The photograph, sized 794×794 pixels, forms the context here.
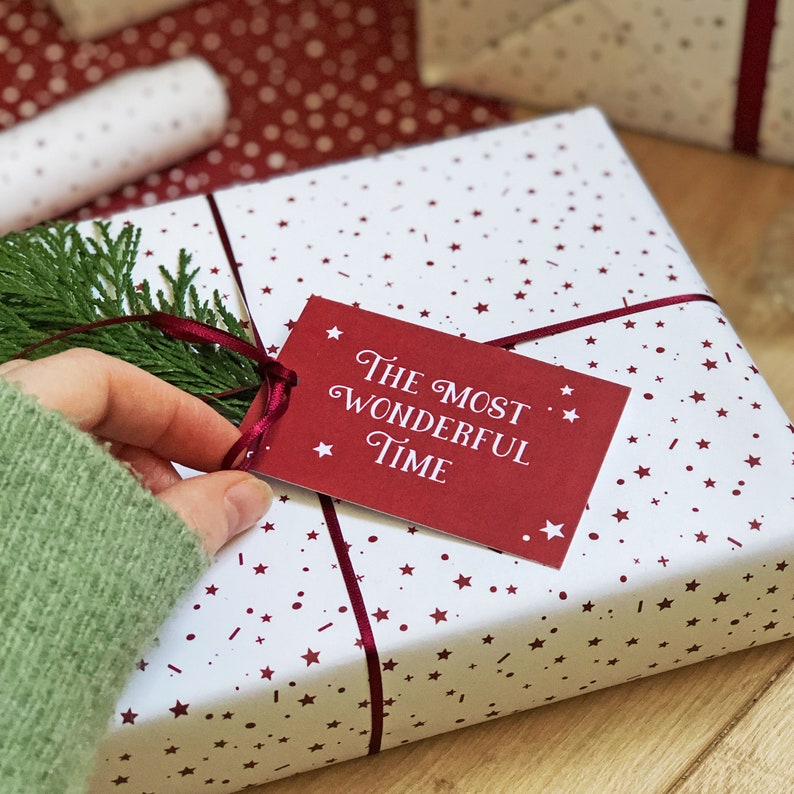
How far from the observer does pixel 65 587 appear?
0.40m

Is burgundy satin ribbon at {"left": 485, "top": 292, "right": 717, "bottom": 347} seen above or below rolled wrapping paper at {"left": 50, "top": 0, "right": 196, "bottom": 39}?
below

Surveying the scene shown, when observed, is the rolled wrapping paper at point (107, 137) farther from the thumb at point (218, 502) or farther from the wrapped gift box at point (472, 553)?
the thumb at point (218, 502)

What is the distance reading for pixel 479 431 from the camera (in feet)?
1.71

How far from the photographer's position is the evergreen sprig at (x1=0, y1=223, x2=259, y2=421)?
1.76 feet

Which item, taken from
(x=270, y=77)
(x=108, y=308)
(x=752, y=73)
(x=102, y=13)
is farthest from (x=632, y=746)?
(x=102, y=13)

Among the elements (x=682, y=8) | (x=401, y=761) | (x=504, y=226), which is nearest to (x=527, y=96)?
(x=682, y=8)

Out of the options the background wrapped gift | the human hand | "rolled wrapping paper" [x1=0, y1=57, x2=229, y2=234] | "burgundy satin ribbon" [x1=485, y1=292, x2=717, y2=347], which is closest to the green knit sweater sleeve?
the human hand

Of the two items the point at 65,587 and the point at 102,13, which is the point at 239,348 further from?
the point at 102,13

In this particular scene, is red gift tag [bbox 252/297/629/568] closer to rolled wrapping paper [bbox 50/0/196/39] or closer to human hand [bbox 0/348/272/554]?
human hand [bbox 0/348/272/554]

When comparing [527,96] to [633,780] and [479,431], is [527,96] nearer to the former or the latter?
[479,431]

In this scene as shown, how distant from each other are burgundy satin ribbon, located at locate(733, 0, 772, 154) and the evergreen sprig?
0.48 metres

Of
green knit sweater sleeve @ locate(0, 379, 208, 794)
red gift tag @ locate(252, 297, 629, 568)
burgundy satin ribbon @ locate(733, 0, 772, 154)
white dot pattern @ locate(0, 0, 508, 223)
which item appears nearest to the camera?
green knit sweater sleeve @ locate(0, 379, 208, 794)

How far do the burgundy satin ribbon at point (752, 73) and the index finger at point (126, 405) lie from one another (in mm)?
534

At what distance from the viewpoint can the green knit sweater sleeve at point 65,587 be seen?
386 mm
